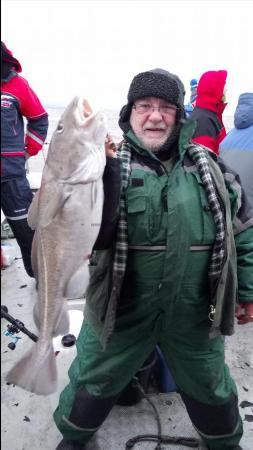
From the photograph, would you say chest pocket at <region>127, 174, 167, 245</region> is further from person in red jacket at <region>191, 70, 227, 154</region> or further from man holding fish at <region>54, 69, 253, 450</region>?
person in red jacket at <region>191, 70, 227, 154</region>

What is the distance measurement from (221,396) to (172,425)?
0.72 meters

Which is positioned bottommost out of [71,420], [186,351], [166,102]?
[71,420]

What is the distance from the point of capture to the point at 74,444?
263 cm

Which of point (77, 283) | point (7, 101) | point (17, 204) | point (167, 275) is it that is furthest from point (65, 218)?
point (7, 101)

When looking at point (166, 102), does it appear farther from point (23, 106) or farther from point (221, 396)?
point (23, 106)

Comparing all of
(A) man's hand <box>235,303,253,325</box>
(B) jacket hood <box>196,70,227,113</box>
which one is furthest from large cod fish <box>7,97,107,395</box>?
(B) jacket hood <box>196,70,227,113</box>

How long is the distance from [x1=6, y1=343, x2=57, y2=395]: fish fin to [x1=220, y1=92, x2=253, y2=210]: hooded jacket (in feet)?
10.3

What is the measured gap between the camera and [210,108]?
171 inches

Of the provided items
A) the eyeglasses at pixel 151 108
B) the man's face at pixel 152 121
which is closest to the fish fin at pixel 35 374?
the man's face at pixel 152 121

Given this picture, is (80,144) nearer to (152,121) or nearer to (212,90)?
(152,121)

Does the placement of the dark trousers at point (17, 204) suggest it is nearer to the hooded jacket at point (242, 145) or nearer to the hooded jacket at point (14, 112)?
the hooded jacket at point (14, 112)

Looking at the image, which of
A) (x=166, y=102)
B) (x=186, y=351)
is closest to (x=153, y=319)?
(x=186, y=351)

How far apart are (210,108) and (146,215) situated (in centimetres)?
272

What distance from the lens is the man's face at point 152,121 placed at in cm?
237
